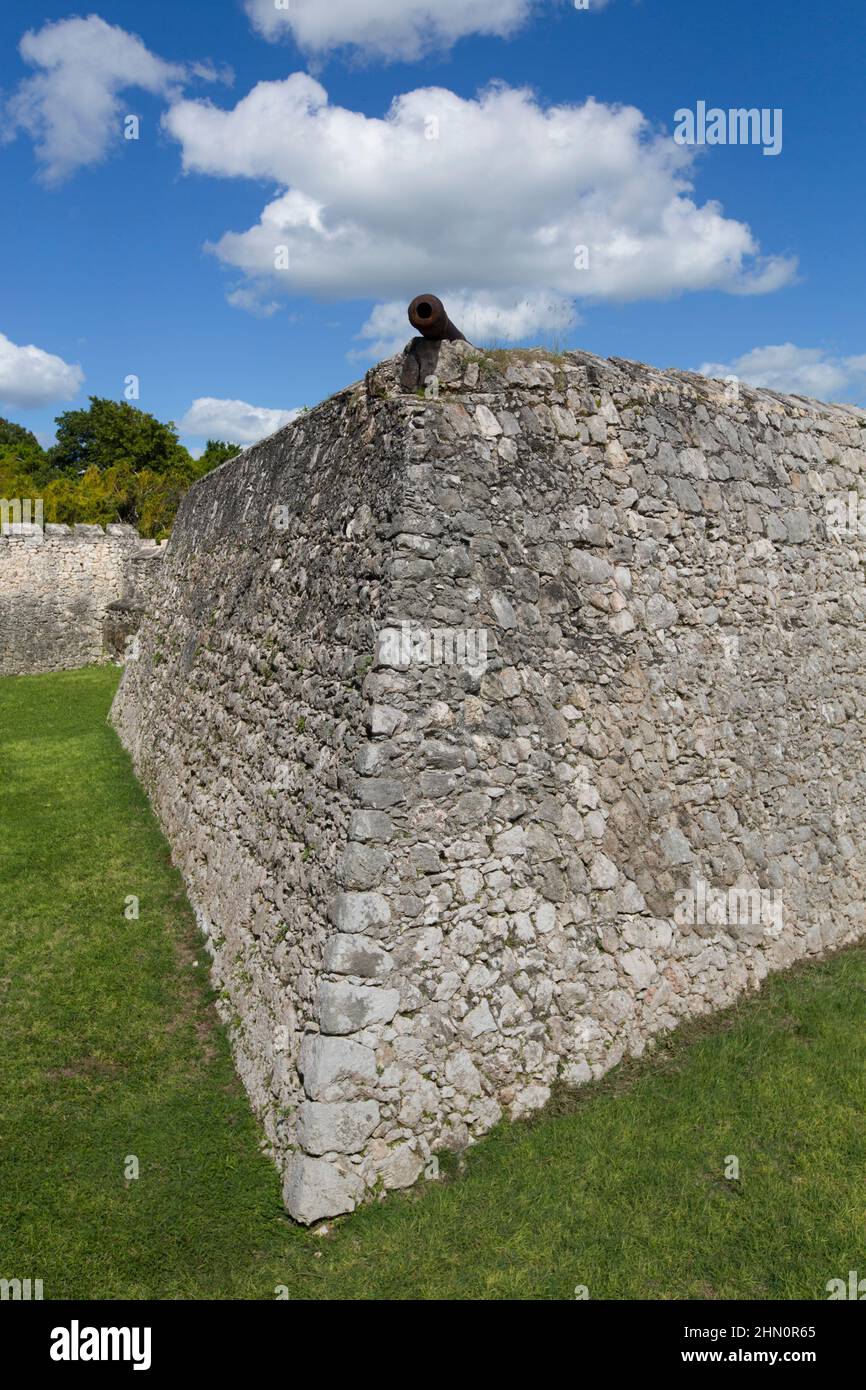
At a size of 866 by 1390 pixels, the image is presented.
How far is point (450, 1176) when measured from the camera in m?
5.86

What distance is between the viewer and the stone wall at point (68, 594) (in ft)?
80.2

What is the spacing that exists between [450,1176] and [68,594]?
2302cm

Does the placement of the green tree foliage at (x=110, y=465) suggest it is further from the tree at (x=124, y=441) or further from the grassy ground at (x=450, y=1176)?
the grassy ground at (x=450, y=1176)

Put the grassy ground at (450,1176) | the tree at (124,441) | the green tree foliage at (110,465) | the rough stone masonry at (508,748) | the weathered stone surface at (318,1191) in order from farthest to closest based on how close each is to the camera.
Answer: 1. the tree at (124,441)
2. the green tree foliage at (110,465)
3. the rough stone masonry at (508,748)
4. the weathered stone surface at (318,1191)
5. the grassy ground at (450,1176)

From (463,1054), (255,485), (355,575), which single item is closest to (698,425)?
(355,575)

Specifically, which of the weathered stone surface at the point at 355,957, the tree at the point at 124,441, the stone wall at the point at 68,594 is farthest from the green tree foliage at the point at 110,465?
the weathered stone surface at the point at 355,957

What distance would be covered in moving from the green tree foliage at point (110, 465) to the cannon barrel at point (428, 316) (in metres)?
32.7

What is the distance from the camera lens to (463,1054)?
20.1ft

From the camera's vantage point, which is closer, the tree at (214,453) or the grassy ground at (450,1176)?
the grassy ground at (450,1176)

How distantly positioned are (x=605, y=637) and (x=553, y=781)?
1.40m

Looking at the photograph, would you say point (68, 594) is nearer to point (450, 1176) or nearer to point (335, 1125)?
point (335, 1125)

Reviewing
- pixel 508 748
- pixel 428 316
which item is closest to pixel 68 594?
pixel 428 316

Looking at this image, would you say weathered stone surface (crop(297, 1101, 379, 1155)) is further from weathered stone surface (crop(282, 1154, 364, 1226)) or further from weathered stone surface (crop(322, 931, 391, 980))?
weathered stone surface (crop(322, 931, 391, 980))
